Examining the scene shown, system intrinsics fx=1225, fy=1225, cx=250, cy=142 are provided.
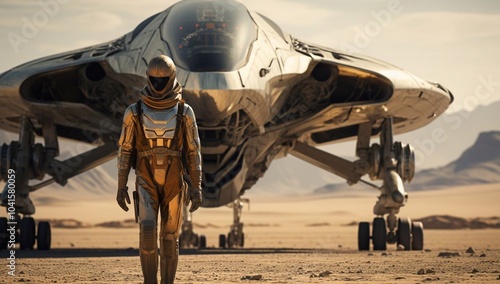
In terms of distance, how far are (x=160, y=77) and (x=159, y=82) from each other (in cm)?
6

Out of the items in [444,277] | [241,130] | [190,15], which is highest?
[190,15]

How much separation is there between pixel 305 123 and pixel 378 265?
30.4 feet

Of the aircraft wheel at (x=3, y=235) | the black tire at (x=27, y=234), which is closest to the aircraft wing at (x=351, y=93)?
the black tire at (x=27, y=234)

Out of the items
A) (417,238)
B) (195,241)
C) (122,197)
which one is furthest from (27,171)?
(122,197)

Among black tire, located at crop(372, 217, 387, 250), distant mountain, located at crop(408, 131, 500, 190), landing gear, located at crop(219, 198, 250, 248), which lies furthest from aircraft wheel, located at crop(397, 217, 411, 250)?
distant mountain, located at crop(408, 131, 500, 190)

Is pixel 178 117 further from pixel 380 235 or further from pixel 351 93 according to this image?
pixel 351 93

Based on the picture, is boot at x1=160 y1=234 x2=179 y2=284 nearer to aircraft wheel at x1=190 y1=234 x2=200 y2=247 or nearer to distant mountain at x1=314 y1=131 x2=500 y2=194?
aircraft wheel at x1=190 y1=234 x2=200 y2=247

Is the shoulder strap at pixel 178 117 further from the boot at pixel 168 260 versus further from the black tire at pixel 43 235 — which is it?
the black tire at pixel 43 235

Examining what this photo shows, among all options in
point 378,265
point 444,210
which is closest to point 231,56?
point 378,265

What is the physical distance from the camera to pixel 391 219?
26078mm

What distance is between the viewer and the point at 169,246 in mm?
11789

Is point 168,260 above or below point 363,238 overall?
below

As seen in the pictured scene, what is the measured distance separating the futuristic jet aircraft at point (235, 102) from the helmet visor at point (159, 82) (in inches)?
407

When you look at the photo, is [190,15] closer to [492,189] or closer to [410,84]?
[410,84]
